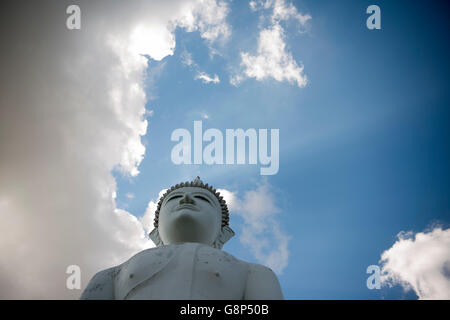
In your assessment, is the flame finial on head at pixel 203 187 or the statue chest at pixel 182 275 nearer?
the statue chest at pixel 182 275

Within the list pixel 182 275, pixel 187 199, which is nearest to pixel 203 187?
pixel 187 199

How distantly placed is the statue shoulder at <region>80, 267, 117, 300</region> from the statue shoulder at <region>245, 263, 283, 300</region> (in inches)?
99.7

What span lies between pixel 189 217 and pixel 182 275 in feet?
7.75

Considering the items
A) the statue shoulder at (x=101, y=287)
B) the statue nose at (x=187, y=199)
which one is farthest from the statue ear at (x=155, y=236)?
the statue shoulder at (x=101, y=287)

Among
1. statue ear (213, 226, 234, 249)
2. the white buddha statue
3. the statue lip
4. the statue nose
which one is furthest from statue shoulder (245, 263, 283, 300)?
statue ear (213, 226, 234, 249)

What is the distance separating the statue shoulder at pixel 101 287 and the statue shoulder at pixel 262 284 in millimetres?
2533

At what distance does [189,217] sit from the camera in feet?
30.0

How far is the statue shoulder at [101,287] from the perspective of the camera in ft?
23.2

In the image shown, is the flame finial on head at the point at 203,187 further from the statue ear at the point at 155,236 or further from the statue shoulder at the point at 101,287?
the statue shoulder at the point at 101,287

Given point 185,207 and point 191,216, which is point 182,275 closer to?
point 191,216

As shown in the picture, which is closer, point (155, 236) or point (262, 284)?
point (262, 284)
